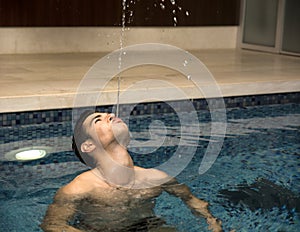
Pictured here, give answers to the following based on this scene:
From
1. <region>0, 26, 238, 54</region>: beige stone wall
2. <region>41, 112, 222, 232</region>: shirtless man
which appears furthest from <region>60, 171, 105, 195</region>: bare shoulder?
<region>0, 26, 238, 54</region>: beige stone wall

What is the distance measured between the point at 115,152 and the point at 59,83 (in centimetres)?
236

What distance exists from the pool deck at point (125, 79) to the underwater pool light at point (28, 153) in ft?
1.56

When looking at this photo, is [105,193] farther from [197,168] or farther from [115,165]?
[197,168]

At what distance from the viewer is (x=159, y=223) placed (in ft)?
8.51

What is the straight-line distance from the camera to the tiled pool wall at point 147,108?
4230 mm

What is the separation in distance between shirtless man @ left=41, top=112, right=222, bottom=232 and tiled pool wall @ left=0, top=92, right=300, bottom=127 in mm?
1603

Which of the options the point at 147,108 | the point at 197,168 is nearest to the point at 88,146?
the point at 197,168

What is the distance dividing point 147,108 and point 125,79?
1.58ft

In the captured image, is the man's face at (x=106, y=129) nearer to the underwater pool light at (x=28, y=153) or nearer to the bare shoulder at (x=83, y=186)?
the bare shoulder at (x=83, y=186)

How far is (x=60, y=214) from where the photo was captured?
8.37 ft

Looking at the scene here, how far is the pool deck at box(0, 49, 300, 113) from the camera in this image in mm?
4344

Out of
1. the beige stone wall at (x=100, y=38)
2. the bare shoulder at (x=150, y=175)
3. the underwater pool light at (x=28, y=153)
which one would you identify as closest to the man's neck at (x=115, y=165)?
the bare shoulder at (x=150, y=175)

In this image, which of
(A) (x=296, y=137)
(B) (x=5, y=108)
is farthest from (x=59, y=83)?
(A) (x=296, y=137)

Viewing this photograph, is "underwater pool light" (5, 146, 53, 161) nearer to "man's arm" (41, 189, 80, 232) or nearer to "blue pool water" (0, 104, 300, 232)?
"blue pool water" (0, 104, 300, 232)
